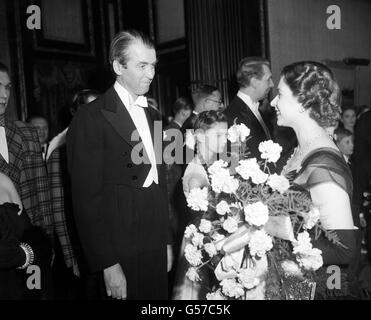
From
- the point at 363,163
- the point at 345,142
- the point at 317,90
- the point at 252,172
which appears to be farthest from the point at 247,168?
the point at 345,142

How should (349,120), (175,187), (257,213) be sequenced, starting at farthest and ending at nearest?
(349,120), (175,187), (257,213)

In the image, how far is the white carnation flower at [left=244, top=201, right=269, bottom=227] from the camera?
4.31ft

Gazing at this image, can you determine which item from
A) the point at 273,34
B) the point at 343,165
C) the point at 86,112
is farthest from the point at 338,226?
the point at 273,34

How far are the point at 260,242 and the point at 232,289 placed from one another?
188mm

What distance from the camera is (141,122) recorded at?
2.15 metres

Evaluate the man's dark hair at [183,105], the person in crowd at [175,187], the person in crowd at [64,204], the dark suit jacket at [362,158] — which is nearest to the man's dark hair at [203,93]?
the person in crowd at [175,187]

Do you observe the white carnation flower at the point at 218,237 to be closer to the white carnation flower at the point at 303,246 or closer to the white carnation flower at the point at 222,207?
the white carnation flower at the point at 222,207

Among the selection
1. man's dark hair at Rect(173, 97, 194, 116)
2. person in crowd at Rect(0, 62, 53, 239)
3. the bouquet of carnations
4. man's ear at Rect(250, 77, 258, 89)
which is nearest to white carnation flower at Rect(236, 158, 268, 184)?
the bouquet of carnations

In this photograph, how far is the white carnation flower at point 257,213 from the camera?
1312 millimetres

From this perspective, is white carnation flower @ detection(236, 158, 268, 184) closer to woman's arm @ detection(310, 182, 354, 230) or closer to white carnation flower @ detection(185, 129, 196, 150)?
woman's arm @ detection(310, 182, 354, 230)

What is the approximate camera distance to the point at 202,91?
160 inches

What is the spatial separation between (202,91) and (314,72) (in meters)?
2.25

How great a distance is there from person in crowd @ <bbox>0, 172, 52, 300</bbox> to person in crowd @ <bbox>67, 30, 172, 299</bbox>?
7.6 inches

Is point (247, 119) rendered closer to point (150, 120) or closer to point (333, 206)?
point (150, 120)
